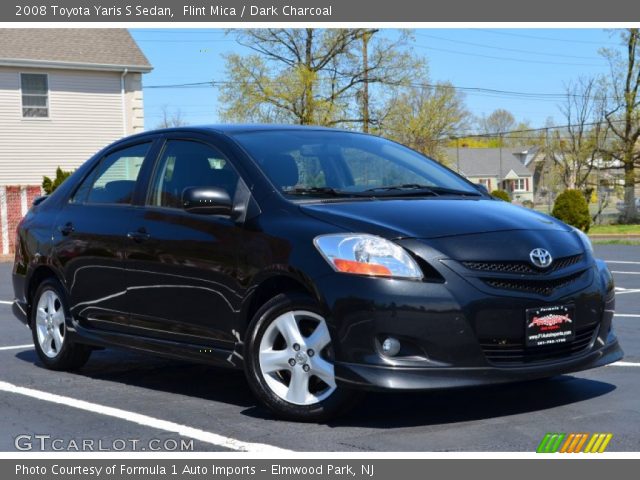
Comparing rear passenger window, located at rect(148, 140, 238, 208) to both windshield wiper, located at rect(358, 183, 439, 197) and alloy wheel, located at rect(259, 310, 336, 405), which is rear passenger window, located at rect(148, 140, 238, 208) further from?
alloy wheel, located at rect(259, 310, 336, 405)

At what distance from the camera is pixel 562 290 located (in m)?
5.74

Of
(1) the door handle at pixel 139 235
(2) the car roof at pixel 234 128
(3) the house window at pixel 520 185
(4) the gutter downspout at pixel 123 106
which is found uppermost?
(4) the gutter downspout at pixel 123 106

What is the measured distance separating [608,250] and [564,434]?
55.6ft

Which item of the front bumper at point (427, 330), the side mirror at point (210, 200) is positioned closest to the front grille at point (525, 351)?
the front bumper at point (427, 330)

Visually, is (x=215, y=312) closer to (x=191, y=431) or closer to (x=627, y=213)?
(x=191, y=431)

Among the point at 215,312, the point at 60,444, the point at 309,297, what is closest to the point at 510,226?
the point at 309,297

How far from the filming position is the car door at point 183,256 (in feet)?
20.5

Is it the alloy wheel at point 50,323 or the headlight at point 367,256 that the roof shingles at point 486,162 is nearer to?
the alloy wheel at point 50,323

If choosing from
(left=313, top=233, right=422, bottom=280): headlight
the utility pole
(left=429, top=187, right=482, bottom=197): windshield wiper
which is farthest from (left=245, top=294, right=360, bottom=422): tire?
the utility pole

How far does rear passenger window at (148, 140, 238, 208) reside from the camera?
663 cm

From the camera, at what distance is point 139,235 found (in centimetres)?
689

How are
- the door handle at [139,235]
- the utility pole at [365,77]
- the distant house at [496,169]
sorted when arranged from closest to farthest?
the door handle at [139,235]
the utility pole at [365,77]
the distant house at [496,169]

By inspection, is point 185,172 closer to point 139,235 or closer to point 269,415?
point 139,235

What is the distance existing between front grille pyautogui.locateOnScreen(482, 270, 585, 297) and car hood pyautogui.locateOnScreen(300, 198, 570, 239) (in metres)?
0.32
